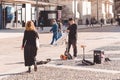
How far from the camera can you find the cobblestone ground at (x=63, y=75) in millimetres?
14766

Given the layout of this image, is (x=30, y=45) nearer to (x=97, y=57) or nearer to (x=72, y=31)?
(x=97, y=57)

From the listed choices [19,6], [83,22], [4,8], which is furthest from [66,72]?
[83,22]

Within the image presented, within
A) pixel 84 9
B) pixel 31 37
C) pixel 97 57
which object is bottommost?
pixel 97 57

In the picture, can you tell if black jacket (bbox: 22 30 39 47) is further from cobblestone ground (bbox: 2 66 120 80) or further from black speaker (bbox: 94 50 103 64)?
black speaker (bbox: 94 50 103 64)

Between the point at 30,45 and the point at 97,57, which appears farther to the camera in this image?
the point at 97,57

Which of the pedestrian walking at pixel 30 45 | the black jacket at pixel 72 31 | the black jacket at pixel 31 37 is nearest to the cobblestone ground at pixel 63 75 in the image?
the pedestrian walking at pixel 30 45

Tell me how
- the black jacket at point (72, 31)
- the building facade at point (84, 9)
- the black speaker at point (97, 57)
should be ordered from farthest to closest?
the building facade at point (84, 9)
the black jacket at point (72, 31)
the black speaker at point (97, 57)

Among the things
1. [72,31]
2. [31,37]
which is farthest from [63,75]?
[72,31]

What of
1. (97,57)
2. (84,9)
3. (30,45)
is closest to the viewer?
(30,45)

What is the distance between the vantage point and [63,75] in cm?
1544

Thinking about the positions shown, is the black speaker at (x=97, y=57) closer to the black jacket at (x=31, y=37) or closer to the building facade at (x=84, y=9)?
the black jacket at (x=31, y=37)

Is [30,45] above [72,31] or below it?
below

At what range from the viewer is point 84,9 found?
9138 centimetres

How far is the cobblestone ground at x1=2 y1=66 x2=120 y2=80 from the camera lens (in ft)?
48.4
